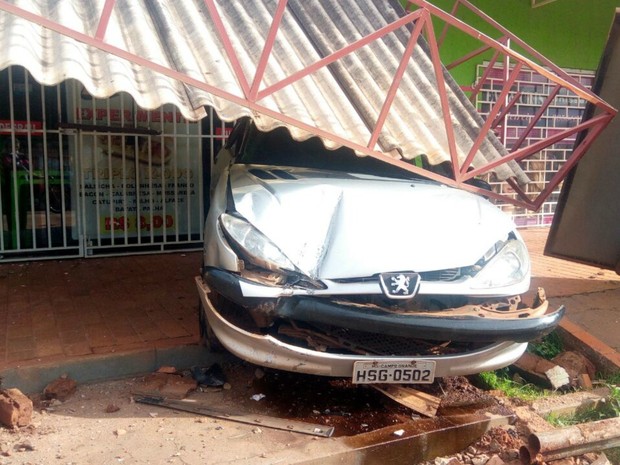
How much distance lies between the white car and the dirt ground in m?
0.44

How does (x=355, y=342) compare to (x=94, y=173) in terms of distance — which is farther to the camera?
(x=94, y=173)

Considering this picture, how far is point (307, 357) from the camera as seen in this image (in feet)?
9.86

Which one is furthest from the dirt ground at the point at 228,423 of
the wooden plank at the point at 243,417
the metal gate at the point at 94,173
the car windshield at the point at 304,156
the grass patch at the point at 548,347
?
the metal gate at the point at 94,173

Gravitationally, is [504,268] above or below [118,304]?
above

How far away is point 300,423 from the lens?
3.29 metres

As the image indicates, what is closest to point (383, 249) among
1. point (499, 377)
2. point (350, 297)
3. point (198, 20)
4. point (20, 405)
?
point (350, 297)

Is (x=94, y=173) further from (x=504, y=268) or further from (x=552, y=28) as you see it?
(x=552, y=28)

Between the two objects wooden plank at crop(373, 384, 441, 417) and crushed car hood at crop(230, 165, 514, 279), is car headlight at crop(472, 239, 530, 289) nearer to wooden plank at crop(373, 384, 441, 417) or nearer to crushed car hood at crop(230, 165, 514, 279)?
crushed car hood at crop(230, 165, 514, 279)

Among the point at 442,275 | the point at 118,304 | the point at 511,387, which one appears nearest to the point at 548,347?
the point at 511,387

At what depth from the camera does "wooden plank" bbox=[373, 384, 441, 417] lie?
342 centimetres

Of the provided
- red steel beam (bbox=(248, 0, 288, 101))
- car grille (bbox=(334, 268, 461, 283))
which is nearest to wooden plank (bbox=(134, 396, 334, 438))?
car grille (bbox=(334, 268, 461, 283))

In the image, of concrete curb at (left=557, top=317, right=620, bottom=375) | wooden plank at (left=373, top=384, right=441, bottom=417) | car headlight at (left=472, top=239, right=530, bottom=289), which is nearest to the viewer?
car headlight at (left=472, top=239, right=530, bottom=289)

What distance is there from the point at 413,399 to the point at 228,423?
110 centimetres

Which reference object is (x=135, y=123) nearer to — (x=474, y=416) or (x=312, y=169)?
(x=312, y=169)
